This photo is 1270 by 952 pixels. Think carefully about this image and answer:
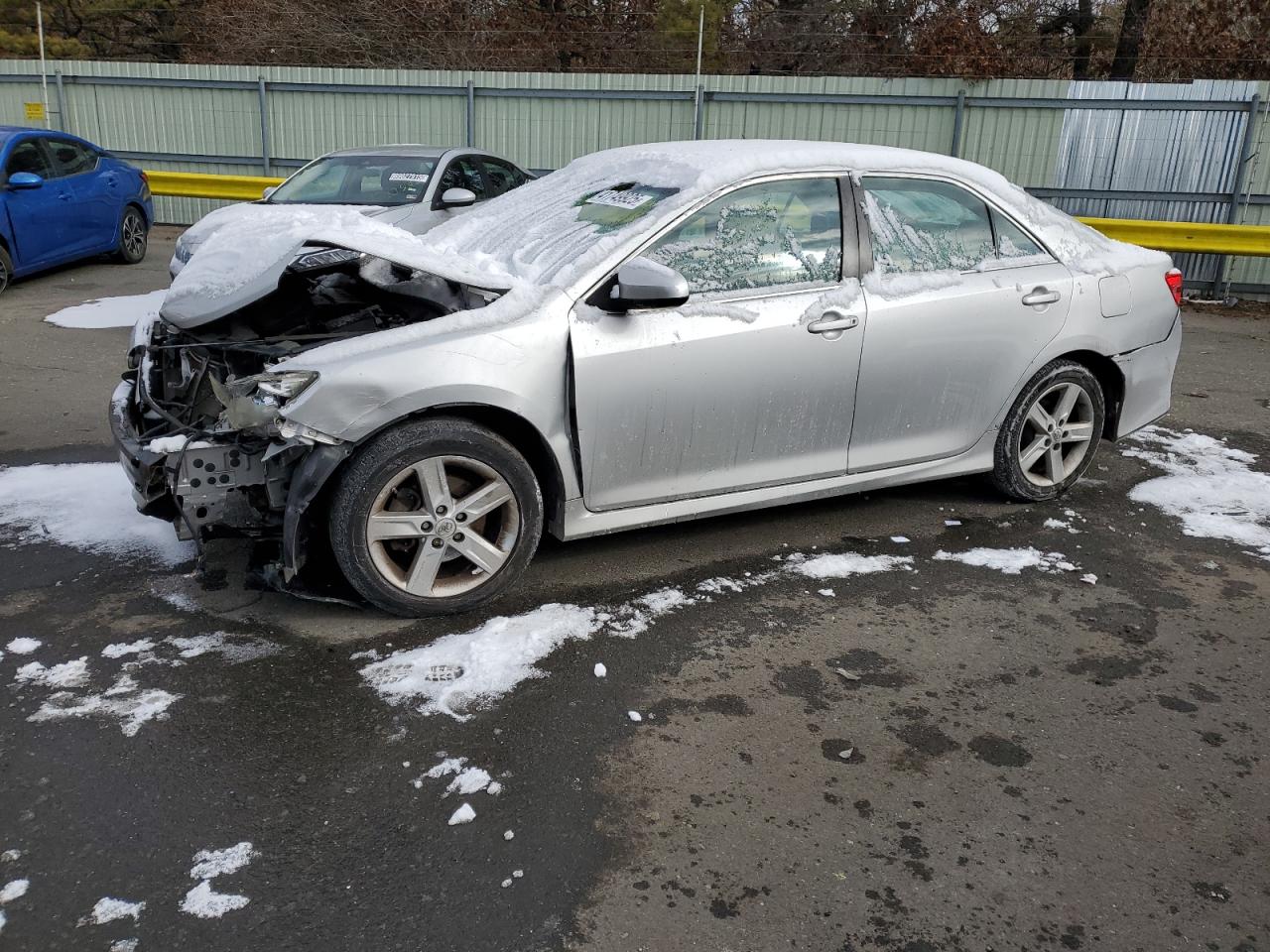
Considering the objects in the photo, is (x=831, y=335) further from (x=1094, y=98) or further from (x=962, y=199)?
(x=1094, y=98)

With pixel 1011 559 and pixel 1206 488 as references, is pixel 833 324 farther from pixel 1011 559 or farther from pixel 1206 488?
pixel 1206 488

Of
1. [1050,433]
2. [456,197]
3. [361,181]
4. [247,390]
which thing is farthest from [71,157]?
[1050,433]

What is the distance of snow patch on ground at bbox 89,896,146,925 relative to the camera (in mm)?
2497

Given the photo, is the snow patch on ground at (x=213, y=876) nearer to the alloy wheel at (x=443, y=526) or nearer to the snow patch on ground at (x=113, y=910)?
the snow patch on ground at (x=113, y=910)

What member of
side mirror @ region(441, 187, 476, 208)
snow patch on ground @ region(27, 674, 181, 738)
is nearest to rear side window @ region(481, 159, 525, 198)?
side mirror @ region(441, 187, 476, 208)

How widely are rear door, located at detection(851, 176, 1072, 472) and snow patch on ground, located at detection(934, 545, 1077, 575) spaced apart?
472 mm

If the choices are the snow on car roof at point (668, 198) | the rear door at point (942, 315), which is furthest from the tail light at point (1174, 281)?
the rear door at point (942, 315)

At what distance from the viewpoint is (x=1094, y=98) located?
1278 centimetres

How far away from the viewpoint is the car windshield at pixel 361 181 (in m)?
9.21

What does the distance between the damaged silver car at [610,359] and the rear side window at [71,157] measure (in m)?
7.69

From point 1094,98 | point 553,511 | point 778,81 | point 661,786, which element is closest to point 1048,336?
point 553,511

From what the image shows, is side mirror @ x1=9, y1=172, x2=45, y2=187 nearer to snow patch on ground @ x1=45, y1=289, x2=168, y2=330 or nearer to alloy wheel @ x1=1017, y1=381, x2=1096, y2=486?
snow patch on ground @ x1=45, y1=289, x2=168, y2=330

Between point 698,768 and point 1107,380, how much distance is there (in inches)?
134

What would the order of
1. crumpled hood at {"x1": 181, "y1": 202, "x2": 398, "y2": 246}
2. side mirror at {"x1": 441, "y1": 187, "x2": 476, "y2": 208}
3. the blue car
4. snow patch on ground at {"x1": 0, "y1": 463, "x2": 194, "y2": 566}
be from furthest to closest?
the blue car, side mirror at {"x1": 441, "y1": 187, "x2": 476, "y2": 208}, crumpled hood at {"x1": 181, "y1": 202, "x2": 398, "y2": 246}, snow patch on ground at {"x1": 0, "y1": 463, "x2": 194, "y2": 566}
